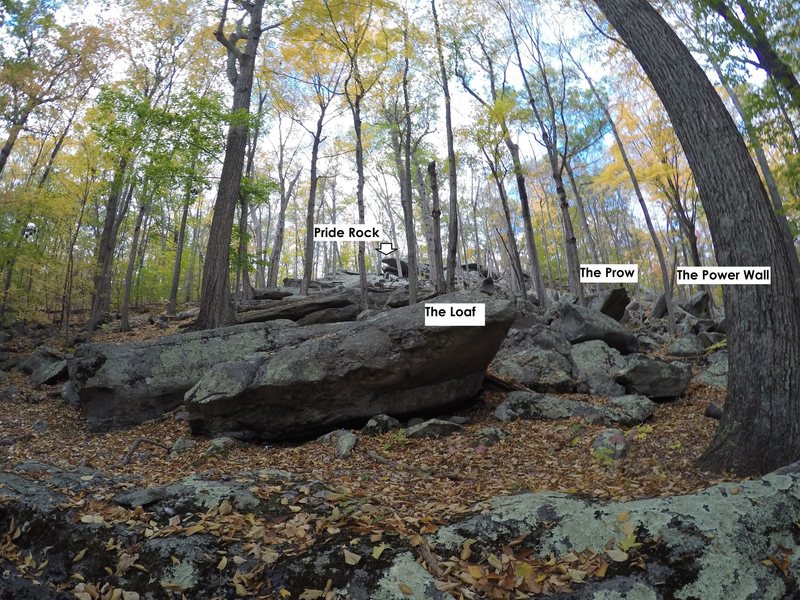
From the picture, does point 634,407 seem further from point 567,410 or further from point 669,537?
point 669,537

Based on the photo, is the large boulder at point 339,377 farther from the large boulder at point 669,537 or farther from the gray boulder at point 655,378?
the large boulder at point 669,537

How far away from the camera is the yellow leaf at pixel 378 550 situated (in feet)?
8.80

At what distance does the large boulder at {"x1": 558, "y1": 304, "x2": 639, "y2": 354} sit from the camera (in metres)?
11.0

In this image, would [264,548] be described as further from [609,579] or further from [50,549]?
[609,579]

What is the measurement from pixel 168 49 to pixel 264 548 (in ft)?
65.4

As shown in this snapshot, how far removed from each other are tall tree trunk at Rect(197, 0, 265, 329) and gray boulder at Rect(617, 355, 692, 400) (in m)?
8.16

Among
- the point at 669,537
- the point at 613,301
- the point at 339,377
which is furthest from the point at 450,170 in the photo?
the point at 669,537

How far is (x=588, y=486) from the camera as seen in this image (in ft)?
13.5

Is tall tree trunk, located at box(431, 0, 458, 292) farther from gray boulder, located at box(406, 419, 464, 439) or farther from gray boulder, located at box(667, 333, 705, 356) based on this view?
gray boulder, located at box(406, 419, 464, 439)

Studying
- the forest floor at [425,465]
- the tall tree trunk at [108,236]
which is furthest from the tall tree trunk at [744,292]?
the tall tree trunk at [108,236]

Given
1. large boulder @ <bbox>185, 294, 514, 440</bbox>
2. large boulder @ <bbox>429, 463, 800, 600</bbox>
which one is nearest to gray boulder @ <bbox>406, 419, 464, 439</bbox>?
large boulder @ <bbox>185, 294, 514, 440</bbox>

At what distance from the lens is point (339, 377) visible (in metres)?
6.97

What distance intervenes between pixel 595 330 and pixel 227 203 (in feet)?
28.9

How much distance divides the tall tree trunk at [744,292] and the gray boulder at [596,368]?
12.9ft
